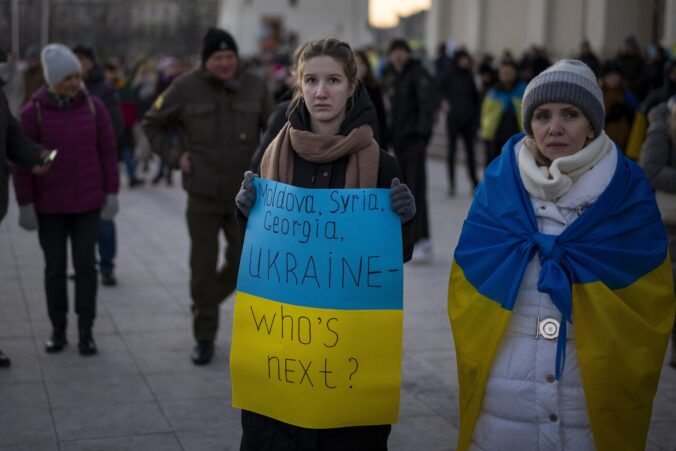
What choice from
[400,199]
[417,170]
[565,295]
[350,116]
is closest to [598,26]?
[417,170]

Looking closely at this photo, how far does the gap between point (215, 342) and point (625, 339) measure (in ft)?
14.6

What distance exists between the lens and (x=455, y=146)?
17062 millimetres

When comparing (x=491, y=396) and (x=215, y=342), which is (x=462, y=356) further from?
(x=215, y=342)

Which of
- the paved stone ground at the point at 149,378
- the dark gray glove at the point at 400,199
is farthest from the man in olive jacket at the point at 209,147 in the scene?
the dark gray glove at the point at 400,199

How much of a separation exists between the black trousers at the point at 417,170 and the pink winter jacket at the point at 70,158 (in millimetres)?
4307

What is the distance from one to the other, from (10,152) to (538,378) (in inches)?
171

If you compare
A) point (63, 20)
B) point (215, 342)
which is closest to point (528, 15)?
point (215, 342)

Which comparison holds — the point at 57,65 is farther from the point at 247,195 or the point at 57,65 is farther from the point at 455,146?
the point at 455,146

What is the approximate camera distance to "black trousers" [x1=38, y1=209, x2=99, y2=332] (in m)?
7.40

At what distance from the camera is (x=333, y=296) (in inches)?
156

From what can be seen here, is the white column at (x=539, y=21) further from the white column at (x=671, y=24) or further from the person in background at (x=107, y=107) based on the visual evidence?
the person in background at (x=107, y=107)

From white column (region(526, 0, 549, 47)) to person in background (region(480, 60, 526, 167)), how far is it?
39.7 ft

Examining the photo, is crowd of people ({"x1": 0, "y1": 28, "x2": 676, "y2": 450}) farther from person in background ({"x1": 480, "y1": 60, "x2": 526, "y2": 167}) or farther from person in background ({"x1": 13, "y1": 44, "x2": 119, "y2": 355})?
person in background ({"x1": 480, "y1": 60, "x2": 526, "y2": 167})

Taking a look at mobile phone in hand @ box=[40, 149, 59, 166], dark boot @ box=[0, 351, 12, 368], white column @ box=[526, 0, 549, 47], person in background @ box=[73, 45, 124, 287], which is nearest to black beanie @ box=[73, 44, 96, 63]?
person in background @ box=[73, 45, 124, 287]
